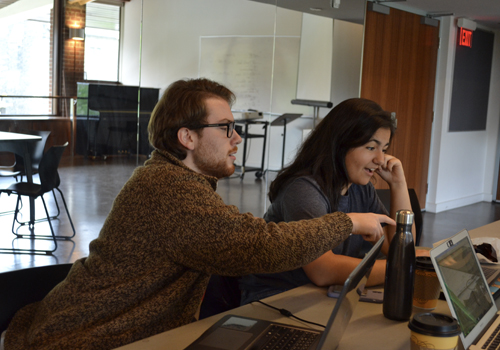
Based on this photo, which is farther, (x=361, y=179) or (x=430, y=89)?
(x=430, y=89)

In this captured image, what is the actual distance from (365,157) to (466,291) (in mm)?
706

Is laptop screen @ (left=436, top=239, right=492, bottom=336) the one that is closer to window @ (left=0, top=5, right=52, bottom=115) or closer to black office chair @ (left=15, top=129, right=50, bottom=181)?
black office chair @ (left=15, top=129, right=50, bottom=181)

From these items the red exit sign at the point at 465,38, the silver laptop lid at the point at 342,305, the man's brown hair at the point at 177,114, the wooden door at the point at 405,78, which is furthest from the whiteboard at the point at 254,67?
the silver laptop lid at the point at 342,305

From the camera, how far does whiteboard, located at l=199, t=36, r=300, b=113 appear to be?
15.7ft

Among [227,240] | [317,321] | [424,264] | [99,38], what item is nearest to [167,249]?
[227,240]

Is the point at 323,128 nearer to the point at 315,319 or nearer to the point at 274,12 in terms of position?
the point at 315,319

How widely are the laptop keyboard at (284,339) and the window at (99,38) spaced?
371 centimetres

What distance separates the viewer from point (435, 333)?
1.00 meters

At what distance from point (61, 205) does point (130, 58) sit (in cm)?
145

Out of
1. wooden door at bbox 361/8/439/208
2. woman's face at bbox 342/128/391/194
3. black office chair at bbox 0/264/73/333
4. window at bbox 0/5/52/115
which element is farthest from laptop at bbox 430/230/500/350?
wooden door at bbox 361/8/439/208

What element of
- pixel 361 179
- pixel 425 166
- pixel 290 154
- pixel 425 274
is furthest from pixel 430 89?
pixel 425 274

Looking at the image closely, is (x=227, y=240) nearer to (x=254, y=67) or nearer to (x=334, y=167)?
(x=334, y=167)

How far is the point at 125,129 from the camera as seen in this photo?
183 inches

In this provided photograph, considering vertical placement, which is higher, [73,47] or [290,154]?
[73,47]
